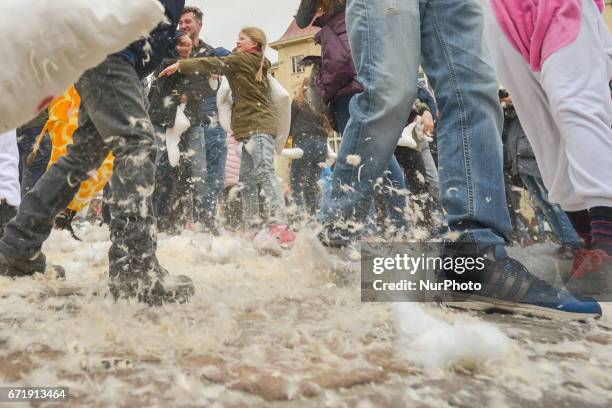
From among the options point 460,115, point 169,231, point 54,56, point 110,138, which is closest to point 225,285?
point 110,138

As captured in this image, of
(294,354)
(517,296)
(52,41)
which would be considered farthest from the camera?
(517,296)

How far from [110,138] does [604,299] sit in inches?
73.2

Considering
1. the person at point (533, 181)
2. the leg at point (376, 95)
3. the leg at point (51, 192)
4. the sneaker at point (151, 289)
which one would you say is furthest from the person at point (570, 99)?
the leg at point (51, 192)

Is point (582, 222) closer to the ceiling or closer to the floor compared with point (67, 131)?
closer to the floor

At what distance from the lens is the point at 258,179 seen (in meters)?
4.64

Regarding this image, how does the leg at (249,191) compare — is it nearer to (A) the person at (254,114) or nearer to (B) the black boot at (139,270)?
(A) the person at (254,114)

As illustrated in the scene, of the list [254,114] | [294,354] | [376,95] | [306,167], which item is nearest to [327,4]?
[376,95]

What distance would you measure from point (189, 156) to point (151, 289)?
3139 mm

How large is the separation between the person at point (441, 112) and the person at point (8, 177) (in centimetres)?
192

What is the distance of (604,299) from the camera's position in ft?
6.19

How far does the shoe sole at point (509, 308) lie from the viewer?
5.54 feet

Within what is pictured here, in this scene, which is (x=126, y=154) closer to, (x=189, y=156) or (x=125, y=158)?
(x=125, y=158)

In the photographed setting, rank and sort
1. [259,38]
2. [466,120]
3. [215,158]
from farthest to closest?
1. [215,158]
2. [259,38]
3. [466,120]

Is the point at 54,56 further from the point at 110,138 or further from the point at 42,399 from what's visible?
the point at 110,138
